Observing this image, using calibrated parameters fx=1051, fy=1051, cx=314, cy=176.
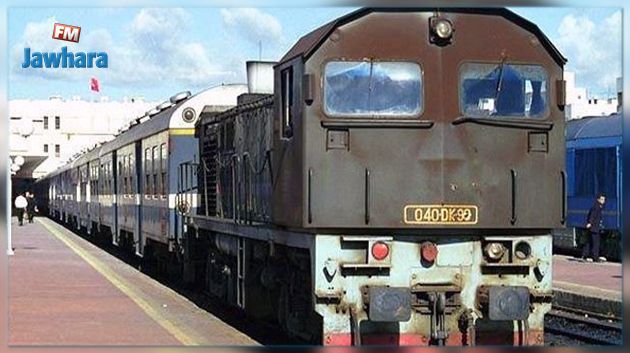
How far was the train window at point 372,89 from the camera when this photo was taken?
33.0 ft

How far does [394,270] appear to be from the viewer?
33.0 ft

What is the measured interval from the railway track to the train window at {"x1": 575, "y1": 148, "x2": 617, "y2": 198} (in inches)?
355

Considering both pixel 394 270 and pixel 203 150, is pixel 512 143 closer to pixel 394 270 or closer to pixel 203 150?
pixel 394 270

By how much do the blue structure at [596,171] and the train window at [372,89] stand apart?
1593cm

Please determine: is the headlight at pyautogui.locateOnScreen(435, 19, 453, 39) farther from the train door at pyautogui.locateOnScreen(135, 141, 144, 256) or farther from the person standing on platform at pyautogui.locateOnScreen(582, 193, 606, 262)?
the person standing on platform at pyautogui.locateOnScreen(582, 193, 606, 262)

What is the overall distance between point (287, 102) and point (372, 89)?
3.81 ft

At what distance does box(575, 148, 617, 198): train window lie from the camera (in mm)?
25797

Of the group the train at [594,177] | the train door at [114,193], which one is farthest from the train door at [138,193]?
the train at [594,177]

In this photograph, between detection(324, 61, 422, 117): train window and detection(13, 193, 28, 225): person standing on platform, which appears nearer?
detection(324, 61, 422, 117): train window

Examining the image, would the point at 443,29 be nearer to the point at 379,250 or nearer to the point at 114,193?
the point at 379,250

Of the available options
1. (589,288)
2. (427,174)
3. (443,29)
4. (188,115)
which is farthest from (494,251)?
(188,115)

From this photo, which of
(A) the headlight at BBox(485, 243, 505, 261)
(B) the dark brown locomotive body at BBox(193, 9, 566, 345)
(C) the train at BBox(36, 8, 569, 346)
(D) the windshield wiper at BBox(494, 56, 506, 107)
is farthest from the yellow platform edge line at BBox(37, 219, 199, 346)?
(D) the windshield wiper at BBox(494, 56, 506, 107)

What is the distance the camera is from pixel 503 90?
10.3 metres

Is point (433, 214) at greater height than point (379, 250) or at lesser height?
greater
